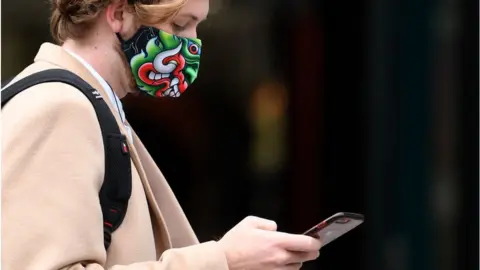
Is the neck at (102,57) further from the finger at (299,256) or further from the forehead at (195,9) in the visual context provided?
the finger at (299,256)

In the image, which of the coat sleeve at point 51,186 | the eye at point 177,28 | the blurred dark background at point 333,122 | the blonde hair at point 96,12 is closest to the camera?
the coat sleeve at point 51,186

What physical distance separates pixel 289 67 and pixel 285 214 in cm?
95

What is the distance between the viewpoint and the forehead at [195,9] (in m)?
2.37

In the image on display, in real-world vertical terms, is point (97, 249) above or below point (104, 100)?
below

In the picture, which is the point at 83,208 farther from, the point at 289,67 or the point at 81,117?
the point at 289,67

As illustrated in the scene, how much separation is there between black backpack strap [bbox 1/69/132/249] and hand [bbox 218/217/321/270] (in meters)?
0.24

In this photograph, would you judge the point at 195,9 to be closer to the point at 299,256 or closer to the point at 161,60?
the point at 161,60

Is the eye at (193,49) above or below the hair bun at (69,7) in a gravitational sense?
below

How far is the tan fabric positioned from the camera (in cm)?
197

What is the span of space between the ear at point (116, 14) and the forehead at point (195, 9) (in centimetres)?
14

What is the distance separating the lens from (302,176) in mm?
6137

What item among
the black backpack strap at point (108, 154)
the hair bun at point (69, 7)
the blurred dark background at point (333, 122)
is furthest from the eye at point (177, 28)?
the blurred dark background at point (333, 122)

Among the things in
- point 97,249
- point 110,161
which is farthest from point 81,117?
point 97,249

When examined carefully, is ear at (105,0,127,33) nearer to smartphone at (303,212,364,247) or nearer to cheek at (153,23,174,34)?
cheek at (153,23,174,34)
